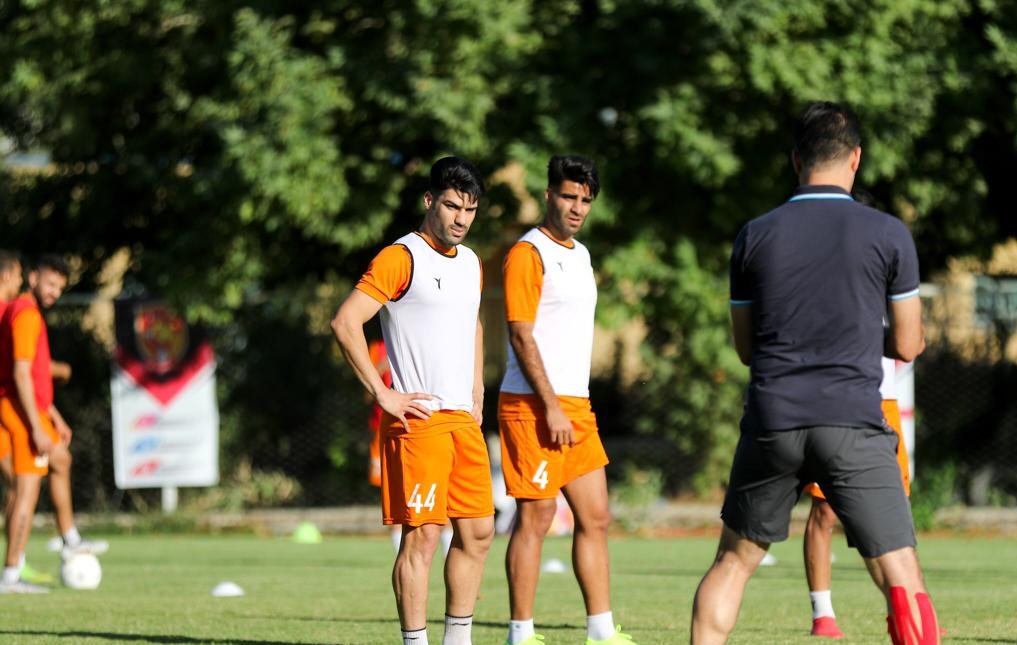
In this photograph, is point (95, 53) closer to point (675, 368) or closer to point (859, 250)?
point (675, 368)

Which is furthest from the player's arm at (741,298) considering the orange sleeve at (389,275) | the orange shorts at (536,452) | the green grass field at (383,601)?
the green grass field at (383,601)

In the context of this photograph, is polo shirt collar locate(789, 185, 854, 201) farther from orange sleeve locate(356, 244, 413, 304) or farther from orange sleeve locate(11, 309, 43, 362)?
orange sleeve locate(11, 309, 43, 362)

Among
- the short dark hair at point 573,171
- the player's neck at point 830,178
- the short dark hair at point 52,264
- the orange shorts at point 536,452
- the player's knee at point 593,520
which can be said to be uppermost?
the short dark hair at point 573,171

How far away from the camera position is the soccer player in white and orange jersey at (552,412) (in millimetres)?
7723

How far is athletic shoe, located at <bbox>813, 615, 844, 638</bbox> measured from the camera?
831 cm

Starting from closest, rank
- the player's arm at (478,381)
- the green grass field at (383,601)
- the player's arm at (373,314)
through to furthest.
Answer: the player's arm at (373,314)
the player's arm at (478,381)
the green grass field at (383,601)

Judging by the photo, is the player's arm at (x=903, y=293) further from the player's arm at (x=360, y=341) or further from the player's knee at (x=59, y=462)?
the player's knee at (x=59, y=462)

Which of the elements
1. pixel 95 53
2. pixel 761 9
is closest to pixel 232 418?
pixel 95 53

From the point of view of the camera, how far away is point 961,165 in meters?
18.2

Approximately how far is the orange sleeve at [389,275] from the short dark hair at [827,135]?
1986mm

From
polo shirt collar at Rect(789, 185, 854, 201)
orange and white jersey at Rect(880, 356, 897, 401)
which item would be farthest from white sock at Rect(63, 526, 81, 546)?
polo shirt collar at Rect(789, 185, 854, 201)

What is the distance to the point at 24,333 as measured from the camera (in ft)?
36.6

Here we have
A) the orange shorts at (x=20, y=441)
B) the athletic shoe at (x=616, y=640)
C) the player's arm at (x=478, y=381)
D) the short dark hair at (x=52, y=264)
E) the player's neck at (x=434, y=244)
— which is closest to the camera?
the player's neck at (x=434, y=244)

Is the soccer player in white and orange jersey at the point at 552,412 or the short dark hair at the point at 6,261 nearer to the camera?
the soccer player in white and orange jersey at the point at 552,412
